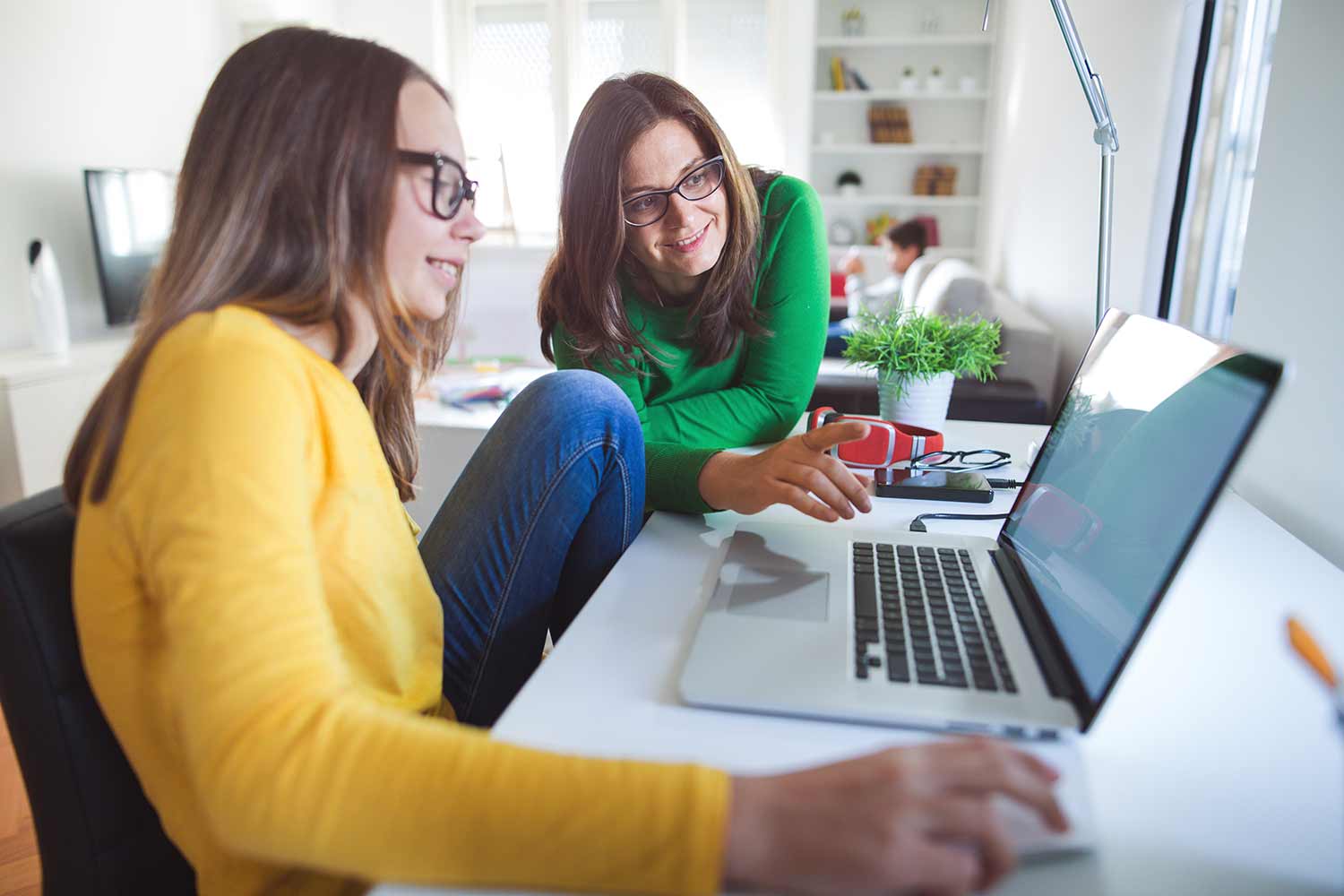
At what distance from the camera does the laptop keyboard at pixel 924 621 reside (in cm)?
58

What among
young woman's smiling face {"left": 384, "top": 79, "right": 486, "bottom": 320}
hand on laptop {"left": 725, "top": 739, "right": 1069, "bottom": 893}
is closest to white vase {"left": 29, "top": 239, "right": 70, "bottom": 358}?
young woman's smiling face {"left": 384, "top": 79, "right": 486, "bottom": 320}

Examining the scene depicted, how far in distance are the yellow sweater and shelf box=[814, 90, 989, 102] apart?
523cm

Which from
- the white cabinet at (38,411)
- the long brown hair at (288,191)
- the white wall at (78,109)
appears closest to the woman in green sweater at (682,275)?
the long brown hair at (288,191)

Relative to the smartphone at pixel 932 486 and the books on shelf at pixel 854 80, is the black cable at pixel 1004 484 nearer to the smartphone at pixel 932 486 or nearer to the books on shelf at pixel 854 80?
the smartphone at pixel 932 486

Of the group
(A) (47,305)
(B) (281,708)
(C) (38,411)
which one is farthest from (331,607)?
(A) (47,305)

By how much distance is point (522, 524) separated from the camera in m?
0.87

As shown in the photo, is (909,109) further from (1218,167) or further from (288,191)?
(288,191)

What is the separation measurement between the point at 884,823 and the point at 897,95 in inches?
211

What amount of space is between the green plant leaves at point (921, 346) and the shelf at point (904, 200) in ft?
14.0

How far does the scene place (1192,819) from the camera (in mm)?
477

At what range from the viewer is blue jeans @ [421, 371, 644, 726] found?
863 millimetres

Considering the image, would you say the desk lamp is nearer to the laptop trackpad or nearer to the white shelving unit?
the laptop trackpad

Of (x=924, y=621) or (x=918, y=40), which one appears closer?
(x=924, y=621)

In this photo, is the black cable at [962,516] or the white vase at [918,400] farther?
the white vase at [918,400]
